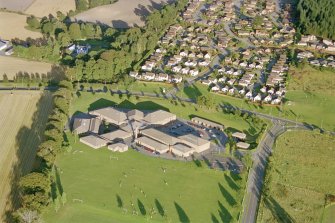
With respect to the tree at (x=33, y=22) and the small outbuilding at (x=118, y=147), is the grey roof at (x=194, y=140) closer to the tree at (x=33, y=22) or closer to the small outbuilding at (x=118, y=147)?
the small outbuilding at (x=118, y=147)

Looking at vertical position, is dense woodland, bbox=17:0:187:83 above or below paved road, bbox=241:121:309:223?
above

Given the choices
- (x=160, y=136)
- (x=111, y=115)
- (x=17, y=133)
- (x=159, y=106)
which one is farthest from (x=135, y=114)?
(x=17, y=133)

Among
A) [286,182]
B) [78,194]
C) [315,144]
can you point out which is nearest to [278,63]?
[315,144]

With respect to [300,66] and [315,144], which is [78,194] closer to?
[315,144]

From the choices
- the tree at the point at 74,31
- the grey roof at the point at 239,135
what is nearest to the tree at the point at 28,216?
the grey roof at the point at 239,135

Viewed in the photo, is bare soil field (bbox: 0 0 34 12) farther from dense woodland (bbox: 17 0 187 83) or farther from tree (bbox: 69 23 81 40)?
tree (bbox: 69 23 81 40)

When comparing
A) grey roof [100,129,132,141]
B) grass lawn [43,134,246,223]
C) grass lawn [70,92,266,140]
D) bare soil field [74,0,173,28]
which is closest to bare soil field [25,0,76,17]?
bare soil field [74,0,173,28]
